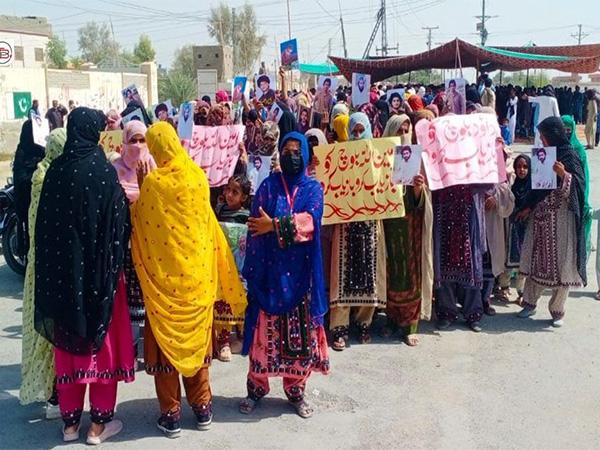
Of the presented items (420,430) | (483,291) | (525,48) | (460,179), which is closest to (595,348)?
(483,291)

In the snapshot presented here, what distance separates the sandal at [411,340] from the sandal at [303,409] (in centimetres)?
126

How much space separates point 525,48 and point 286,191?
19.7 m

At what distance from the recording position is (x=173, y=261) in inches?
129

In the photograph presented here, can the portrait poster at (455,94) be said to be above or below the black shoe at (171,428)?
above

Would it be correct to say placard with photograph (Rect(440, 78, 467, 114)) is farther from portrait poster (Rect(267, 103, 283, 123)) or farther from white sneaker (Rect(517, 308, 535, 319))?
white sneaker (Rect(517, 308, 535, 319))

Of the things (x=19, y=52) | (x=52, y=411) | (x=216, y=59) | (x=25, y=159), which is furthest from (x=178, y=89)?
(x=52, y=411)

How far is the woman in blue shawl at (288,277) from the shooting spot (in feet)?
11.7

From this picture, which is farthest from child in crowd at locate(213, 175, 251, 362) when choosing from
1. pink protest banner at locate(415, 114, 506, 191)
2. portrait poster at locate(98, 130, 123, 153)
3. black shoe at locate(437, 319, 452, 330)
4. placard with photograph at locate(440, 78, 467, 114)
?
placard with photograph at locate(440, 78, 467, 114)

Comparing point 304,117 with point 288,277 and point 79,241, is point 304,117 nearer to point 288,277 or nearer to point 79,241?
point 288,277

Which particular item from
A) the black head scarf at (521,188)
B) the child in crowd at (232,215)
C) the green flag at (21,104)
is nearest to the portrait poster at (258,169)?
the child in crowd at (232,215)

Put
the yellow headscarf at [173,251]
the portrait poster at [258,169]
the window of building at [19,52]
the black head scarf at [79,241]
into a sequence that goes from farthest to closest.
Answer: the window of building at [19,52]
the portrait poster at [258,169]
the yellow headscarf at [173,251]
the black head scarf at [79,241]

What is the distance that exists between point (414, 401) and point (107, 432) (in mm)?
1745

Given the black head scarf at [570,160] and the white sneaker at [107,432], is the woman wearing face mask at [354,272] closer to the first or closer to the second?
the black head scarf at [570,160]

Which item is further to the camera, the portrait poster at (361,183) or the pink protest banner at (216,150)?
the pink protest banner at (216,150)
